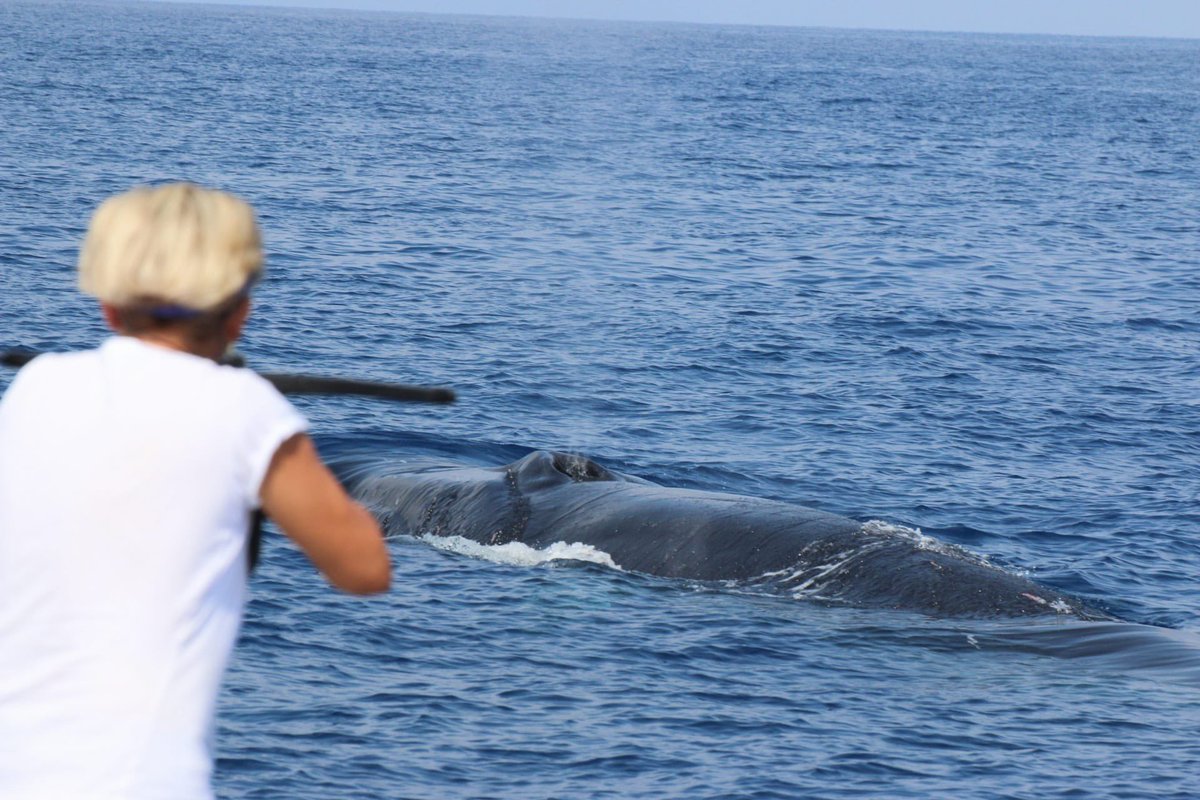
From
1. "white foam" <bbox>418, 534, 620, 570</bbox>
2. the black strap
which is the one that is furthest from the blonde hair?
"white foam" <bbox>418, 534, 620, 570</bbox>

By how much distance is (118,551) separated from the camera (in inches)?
133

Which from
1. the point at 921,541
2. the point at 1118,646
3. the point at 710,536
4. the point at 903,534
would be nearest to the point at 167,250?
the point at 1118,646

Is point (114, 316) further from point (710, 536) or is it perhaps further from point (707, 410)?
point (707, 410)

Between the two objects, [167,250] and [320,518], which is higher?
[167,250]

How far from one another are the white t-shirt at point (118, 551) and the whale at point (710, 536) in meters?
10.6

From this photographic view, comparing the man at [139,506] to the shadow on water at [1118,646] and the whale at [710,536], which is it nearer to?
the shadow on water at [1118,646]

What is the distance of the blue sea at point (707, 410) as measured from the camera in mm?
11023

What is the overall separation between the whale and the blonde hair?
10754 millimetres

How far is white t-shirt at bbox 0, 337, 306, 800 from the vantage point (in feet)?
11.1

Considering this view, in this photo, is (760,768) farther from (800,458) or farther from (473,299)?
(473,299)

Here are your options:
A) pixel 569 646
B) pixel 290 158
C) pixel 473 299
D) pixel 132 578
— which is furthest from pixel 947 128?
pixel 132 578

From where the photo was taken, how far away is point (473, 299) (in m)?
28.9

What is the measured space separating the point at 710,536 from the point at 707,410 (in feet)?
24.8

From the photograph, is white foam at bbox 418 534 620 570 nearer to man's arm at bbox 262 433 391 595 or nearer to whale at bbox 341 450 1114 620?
whale at bbox 341 450 1114 620
